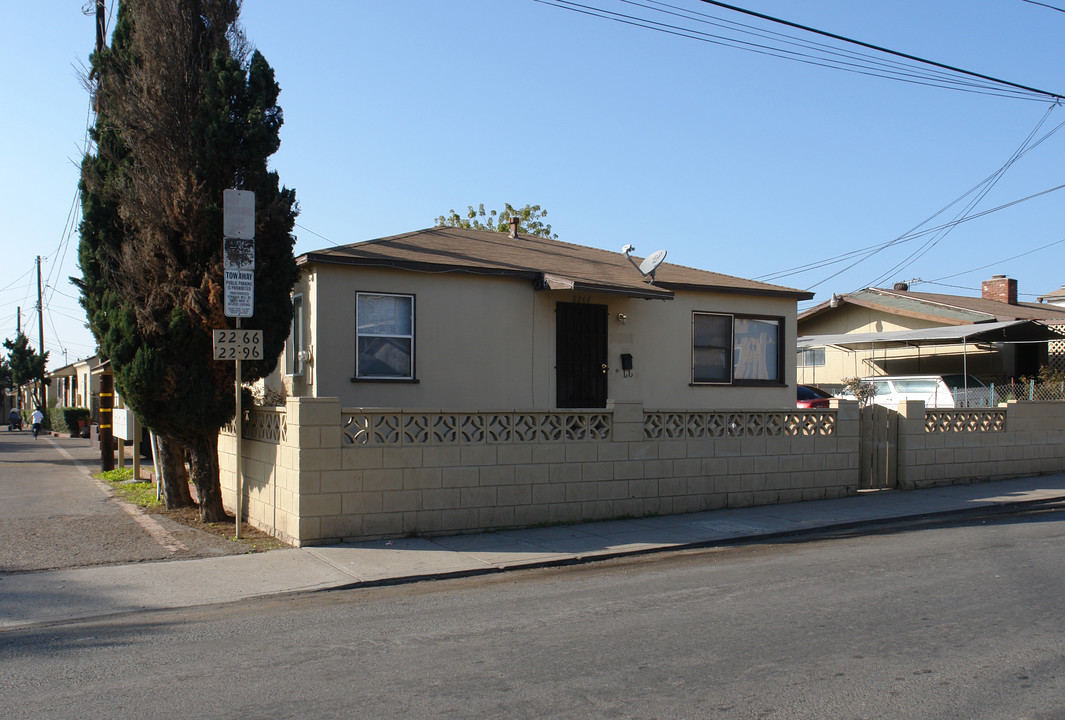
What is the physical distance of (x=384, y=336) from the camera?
499 inches

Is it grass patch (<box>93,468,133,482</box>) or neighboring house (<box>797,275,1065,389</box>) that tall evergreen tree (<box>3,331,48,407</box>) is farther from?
neighboring house (<box>797,275,1065,389</box>)

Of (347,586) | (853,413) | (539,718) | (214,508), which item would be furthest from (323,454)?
(853,413)

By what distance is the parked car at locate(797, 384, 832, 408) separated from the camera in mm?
19547

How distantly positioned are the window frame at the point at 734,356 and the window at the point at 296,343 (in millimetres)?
6903

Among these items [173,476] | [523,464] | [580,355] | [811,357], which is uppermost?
[811,357]

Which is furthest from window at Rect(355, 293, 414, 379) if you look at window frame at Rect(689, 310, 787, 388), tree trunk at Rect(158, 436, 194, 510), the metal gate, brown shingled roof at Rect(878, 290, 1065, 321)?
brown shingled roof at Rect(878, 290, 1065, 321)

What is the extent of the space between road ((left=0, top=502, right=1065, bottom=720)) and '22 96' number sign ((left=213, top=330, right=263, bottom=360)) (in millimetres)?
3243

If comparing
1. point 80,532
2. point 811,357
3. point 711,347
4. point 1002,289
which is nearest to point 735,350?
point 711,347

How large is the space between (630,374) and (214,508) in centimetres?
712

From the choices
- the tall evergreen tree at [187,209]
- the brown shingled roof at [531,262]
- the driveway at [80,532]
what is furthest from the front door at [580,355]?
the driveway at [80,532]

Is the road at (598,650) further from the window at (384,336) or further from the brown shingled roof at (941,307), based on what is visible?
the brown shingled roof at (941,307)

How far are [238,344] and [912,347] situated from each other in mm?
22966

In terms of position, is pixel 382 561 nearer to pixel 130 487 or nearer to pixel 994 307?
pixel 130 487

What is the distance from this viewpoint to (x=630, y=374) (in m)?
14.6
